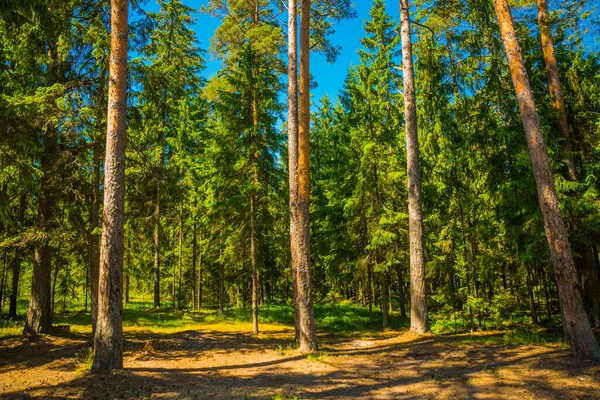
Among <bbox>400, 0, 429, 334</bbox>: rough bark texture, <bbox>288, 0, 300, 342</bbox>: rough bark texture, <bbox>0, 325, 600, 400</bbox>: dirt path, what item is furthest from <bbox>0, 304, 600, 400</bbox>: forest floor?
<bbox>288, 0, 300, 342</bbox>: rough bark texture

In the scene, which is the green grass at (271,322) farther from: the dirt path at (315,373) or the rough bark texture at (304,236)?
the rough bark texture at (304,236)

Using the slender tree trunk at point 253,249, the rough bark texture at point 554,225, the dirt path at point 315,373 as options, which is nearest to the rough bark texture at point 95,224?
the dirt path at point 315,373

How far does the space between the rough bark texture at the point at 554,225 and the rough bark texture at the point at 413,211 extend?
399 cm

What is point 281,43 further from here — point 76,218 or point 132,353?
point 132,353

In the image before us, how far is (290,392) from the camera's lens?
712 centimetres

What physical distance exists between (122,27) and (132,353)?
8912mm

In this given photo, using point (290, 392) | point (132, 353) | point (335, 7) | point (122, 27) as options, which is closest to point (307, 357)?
point (290, 392)

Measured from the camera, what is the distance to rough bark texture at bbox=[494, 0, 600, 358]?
799 centimetres

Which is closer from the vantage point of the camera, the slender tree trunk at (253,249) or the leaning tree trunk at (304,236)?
the leaning tree trunk at (304,236)

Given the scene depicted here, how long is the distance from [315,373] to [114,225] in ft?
18.4

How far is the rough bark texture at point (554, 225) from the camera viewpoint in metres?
7.99

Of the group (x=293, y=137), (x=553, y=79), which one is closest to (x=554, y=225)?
(x=293, y=137)

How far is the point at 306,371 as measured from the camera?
347 inches

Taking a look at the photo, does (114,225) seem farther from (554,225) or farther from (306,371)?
(554,225)
